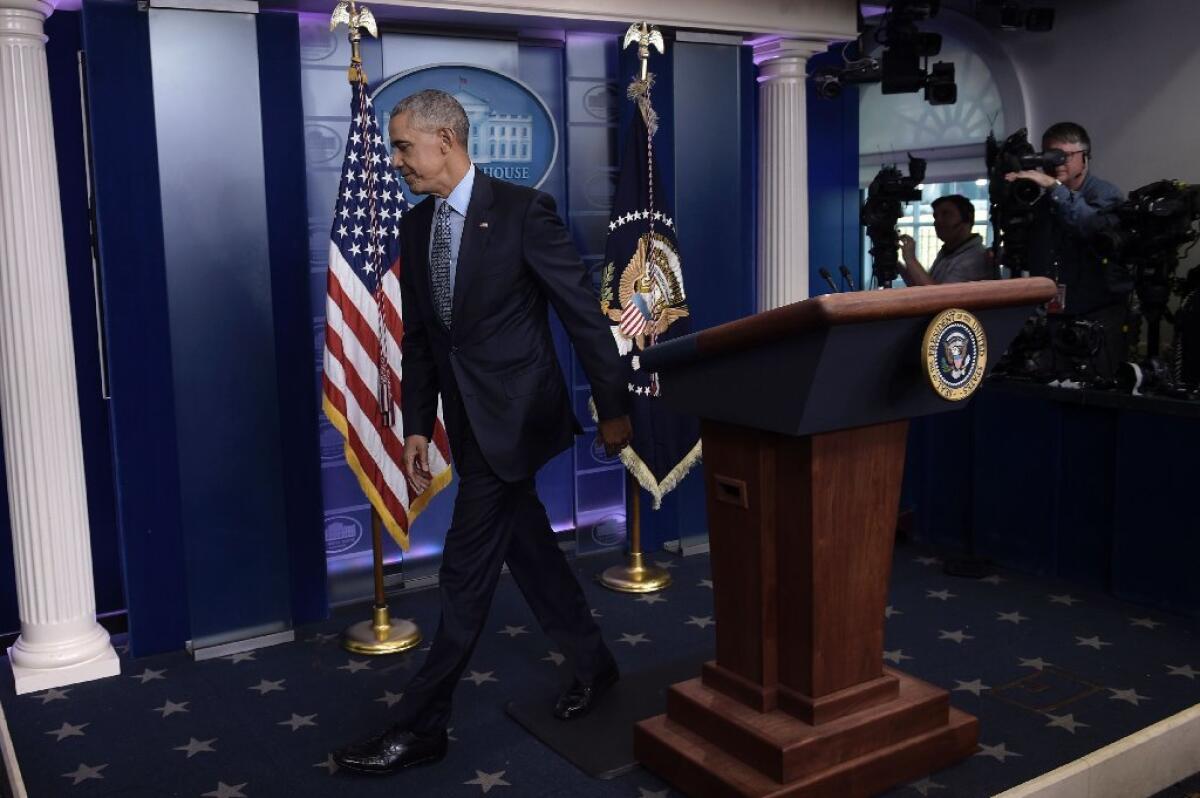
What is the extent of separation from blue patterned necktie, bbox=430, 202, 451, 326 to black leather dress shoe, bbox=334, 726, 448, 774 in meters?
1.06

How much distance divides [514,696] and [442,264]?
1336 mm

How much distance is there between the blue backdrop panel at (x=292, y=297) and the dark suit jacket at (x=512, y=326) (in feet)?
3.99

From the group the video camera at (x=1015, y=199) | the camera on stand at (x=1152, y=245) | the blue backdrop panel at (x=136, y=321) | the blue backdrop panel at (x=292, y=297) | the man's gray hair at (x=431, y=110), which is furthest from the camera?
the video camera at (x=1015, y=199)

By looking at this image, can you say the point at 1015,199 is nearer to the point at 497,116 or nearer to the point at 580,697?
the point at 497,116

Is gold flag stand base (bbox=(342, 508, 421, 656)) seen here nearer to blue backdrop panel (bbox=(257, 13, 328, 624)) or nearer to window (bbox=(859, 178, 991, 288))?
blue backdrop panel (bbox=(257, 13, 328, 624))

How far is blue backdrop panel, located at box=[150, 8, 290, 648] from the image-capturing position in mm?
3627

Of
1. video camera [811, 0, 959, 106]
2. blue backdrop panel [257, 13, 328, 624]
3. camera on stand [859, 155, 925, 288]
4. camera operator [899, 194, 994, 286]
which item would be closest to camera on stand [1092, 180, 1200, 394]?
camera operator [899, 194, 994, 286]

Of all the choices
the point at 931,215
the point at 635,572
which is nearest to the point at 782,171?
the point at 635,572

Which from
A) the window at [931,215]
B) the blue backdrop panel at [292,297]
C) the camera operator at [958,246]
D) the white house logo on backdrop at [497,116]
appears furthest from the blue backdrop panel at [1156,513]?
the window at [931,215]

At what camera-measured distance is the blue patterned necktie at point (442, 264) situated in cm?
286

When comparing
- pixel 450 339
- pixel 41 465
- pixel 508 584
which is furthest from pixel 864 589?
pixel 41 465

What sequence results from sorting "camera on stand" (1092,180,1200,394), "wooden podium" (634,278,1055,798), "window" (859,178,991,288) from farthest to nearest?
"window" (859,178,991,288), "camera on stand" (1092,180,1200,394), "wooden podium" (634,278,1055,798)

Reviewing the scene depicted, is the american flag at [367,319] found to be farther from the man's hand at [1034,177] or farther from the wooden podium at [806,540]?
the man's hand at [1034,177]

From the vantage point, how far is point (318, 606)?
4137 mm
